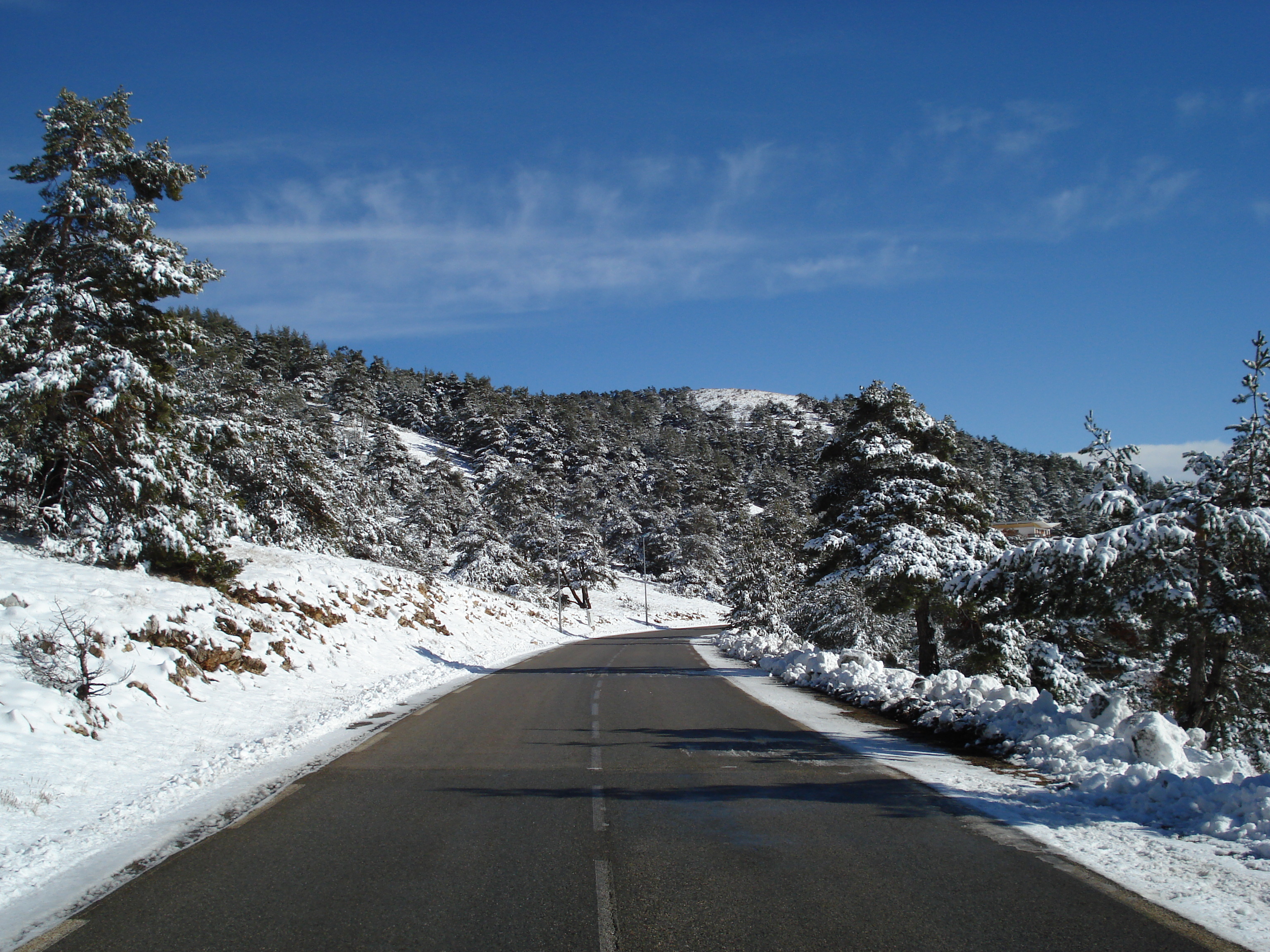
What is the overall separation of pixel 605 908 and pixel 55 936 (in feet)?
10.3

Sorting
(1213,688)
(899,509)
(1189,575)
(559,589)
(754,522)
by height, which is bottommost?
(1213,688)

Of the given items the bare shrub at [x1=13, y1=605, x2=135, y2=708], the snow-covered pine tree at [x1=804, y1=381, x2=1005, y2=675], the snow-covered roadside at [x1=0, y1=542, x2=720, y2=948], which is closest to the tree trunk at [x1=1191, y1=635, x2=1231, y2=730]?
the snow-covered pine tree at [x1=804, y1=381, x2=1005, y2=675]

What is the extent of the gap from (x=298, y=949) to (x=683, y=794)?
4.05m

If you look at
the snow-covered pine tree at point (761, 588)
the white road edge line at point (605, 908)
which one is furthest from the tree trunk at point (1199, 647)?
the snow-covered pine tree at point (761, 588)

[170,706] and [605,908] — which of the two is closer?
[605,908]

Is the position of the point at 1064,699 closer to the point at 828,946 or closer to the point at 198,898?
the point at 828,946

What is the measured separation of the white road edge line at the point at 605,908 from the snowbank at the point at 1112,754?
176 inches

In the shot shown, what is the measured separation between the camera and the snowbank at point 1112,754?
5.96m

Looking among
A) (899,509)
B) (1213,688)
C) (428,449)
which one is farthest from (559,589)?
(428,449)

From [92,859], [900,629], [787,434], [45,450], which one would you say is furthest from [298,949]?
[787,434]

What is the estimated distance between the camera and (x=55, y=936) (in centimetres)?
425

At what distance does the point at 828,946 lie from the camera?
406 centimetres

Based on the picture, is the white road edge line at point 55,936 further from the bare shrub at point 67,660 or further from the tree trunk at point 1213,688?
the tree trunk at point 1213,688

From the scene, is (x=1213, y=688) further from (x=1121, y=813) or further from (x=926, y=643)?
(x=926, y=643)
